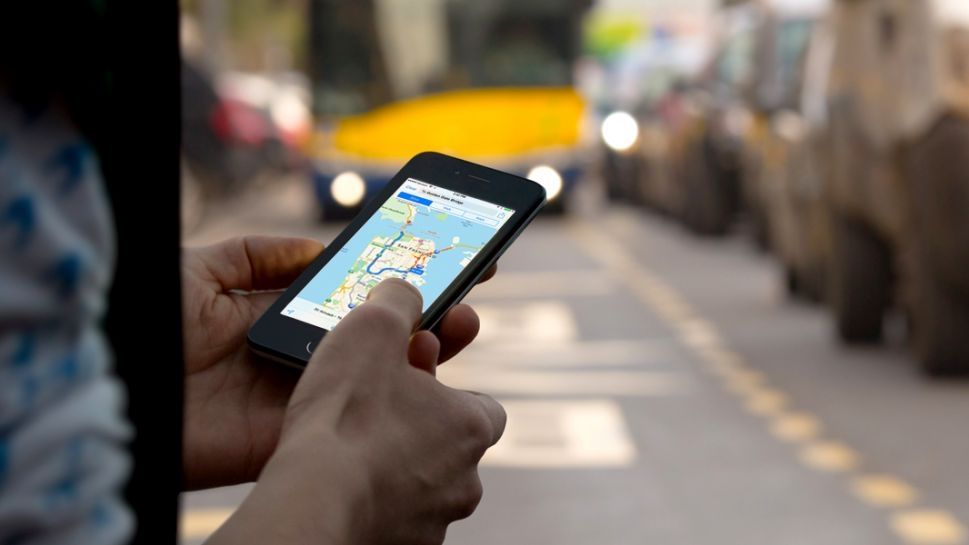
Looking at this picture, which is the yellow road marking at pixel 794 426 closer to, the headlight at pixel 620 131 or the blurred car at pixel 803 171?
the blurred car at pixel 803 171

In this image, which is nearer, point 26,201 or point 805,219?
point 26,201

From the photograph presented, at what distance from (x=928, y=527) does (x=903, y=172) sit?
301 centimetres

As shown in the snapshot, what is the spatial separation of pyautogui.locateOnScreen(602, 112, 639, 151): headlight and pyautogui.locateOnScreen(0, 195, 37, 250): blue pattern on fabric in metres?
25.9

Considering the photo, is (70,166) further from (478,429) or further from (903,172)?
(903,172)

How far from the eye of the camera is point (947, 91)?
8.55 m

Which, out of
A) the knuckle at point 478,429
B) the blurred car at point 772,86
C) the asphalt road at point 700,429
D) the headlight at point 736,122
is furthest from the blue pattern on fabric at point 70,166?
the headlight at point 736,122

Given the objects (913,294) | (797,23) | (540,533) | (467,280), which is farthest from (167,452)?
(797,23)

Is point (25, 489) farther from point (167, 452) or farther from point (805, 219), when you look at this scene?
point (805, 219)

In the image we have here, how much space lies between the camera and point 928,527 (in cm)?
636

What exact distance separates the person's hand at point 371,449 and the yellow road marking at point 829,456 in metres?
6.00

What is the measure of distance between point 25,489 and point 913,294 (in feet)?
27.9

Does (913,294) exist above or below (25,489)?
below

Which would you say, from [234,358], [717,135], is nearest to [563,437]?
[234,358]

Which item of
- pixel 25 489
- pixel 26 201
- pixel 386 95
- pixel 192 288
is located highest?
pixel 26 201
